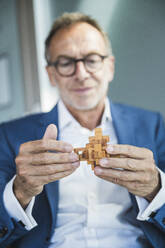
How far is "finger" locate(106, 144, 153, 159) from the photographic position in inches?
18.1

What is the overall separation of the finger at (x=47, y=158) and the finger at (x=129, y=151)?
7 centimetres

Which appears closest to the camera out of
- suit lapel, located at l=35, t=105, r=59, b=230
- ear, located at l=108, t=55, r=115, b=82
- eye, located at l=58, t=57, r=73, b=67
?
suit lapel, located at l=35, t=105, r=59, b=230

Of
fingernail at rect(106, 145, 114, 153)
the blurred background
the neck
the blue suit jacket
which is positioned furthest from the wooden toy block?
the blurred background

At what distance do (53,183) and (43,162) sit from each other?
176 mm

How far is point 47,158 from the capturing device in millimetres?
485

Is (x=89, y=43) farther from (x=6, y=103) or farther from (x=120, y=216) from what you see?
(x=6, y=103)

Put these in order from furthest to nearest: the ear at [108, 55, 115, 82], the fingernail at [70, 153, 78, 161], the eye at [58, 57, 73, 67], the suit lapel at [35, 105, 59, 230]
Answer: the ear at [108, 55, 115, 82] < the eye at [58, 57, 73, 67] < the suit lapel at [35, 105, 59, 230] < the fingernail at [70, 153, 78, 161]

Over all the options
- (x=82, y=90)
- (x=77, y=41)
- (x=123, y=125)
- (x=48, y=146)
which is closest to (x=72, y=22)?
(x=77, y=41)

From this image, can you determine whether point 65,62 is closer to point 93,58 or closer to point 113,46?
point 93,58

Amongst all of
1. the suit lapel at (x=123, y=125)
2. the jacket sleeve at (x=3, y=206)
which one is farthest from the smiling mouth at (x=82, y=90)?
the jacket sleeve at (x=3, y=206)

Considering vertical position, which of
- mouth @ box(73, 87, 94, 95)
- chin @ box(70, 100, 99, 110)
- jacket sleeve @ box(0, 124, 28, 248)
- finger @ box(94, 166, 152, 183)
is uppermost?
mouth @ box(73, 87, 94, 95)

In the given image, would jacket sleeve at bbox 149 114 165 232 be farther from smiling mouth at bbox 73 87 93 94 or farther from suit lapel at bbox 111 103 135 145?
smiling mouth at bbox 73 87 93 94

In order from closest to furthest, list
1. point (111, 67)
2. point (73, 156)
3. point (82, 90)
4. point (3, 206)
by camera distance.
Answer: point (73, 156), point (3, 206), point (82, 90), point (111, 67)

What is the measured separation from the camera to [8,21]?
1.39 metres
